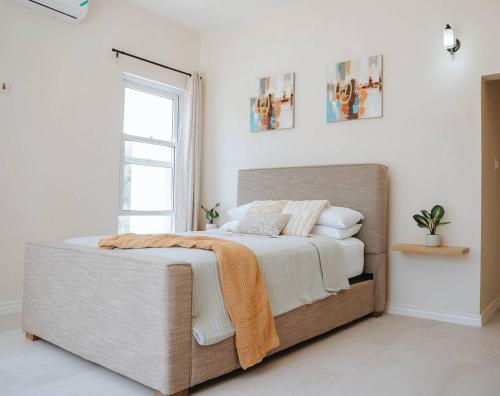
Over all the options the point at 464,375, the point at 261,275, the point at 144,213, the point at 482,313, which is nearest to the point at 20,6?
the point at 144,213

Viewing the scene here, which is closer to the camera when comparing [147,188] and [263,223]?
[263,223]

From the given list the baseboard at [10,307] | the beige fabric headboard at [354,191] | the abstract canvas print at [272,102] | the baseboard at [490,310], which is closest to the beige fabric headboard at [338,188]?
the beige fabric headboard at [354,191]

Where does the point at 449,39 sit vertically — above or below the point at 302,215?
above

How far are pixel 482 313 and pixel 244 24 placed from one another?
3.54 meters

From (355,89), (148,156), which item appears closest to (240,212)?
(148,156)

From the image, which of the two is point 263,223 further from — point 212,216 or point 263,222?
point 212,216

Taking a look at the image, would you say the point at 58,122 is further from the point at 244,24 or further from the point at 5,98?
the point at 244,24

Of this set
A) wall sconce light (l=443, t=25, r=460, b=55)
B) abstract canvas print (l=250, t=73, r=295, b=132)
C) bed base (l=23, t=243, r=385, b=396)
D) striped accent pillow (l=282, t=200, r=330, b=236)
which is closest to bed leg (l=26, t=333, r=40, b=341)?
bed base (l=23, t=243, r=385, b=396)

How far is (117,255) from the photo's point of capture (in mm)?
2260

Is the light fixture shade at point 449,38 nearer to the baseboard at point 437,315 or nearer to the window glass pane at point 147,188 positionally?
the baseboard at point 437,315

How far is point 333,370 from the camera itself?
2418 mm

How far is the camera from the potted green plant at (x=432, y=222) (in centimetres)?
344

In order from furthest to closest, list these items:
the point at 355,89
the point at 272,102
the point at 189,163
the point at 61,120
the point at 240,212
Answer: the point at 189,163
the point at 272,102
the point at 240,212
the point at 355,89
the point at 61,120

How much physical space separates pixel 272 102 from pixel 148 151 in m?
1.37
